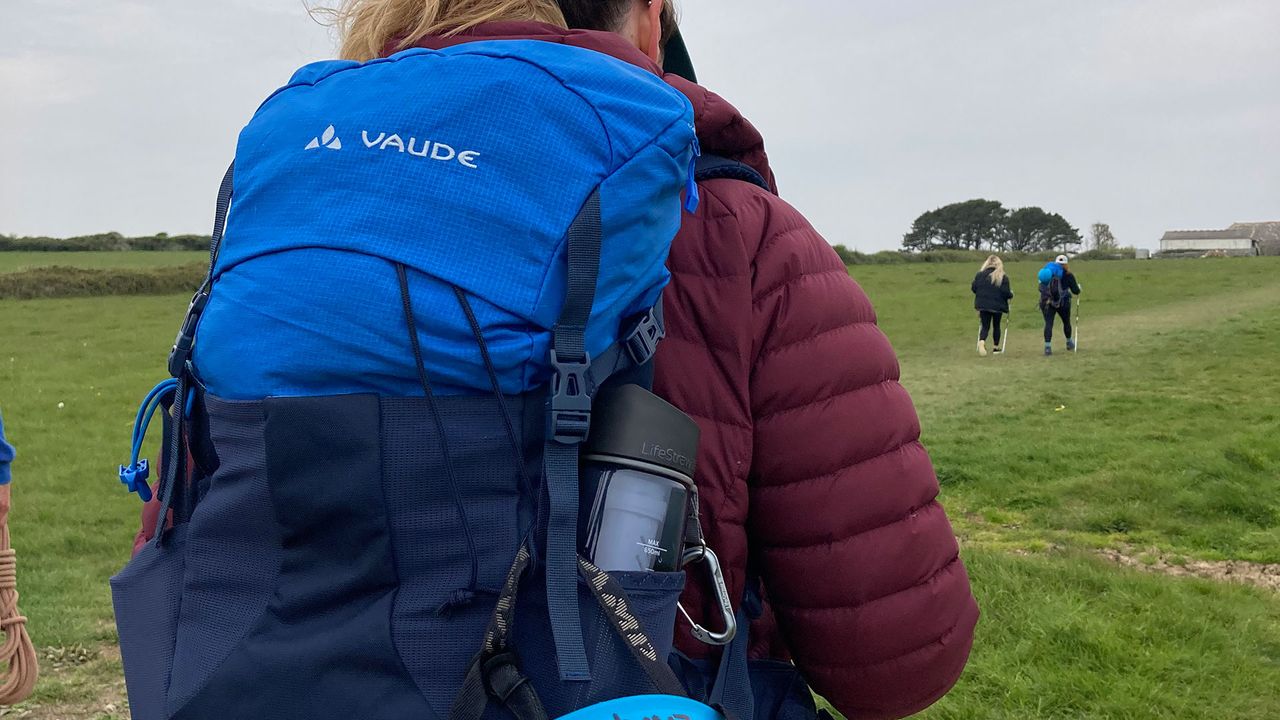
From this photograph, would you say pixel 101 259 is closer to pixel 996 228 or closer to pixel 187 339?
pixel 187 339

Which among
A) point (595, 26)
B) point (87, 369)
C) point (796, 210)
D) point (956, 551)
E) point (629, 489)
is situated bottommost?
point (87, 369)

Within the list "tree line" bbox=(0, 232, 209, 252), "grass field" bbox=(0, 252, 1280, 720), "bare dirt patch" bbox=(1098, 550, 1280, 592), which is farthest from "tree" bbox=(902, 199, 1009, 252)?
"bare dirt patch" bbox=(1098, 550, 1280, 592)

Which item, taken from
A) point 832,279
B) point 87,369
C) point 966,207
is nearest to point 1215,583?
point 832,279

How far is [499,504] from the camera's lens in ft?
4.54

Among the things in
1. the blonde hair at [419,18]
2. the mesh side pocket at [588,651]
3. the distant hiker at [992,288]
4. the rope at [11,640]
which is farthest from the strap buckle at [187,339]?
the distant hiker at [992,288]

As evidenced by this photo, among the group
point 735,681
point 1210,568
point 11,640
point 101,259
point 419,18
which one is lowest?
point 1210,568

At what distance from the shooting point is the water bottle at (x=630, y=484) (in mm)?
1458

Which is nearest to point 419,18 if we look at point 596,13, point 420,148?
point 596,13

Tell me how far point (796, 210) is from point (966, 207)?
3891 inches

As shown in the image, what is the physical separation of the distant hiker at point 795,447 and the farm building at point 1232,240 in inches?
3756

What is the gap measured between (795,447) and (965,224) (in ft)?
321

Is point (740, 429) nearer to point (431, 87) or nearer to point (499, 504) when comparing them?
point (499, 504)

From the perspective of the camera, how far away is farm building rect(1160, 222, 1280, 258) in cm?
9288

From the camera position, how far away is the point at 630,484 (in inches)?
58.4
